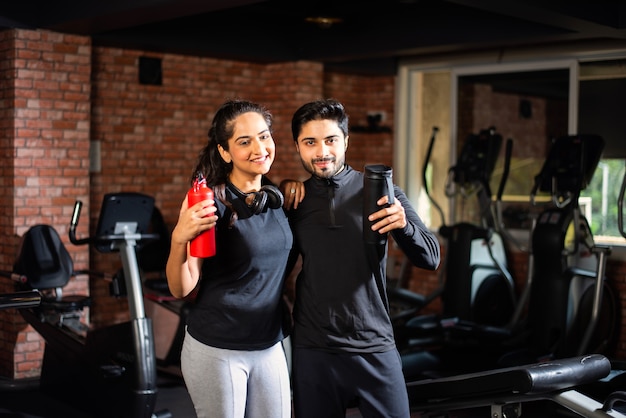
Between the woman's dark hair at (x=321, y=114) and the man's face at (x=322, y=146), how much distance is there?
1 cm

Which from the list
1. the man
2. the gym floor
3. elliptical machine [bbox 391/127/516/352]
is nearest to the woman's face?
the man

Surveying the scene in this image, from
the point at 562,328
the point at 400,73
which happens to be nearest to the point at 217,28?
the point at 400,73

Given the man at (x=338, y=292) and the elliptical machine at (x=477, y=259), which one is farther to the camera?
the elliptical machine at (x=477, y=259)

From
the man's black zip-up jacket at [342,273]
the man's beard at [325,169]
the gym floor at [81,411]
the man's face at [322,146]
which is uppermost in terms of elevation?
the man's face at [322,146]

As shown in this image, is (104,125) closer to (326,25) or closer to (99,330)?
(326,25)

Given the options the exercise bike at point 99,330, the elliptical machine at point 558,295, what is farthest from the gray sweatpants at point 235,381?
the elliptical machine at point 558,295

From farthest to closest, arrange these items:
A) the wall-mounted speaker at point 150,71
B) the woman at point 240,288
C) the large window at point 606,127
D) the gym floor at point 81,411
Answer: the wall-mounted speaker at point 150,71, the large window at point 606,127, the gym floor at point 81,411, the woman at point 240,288

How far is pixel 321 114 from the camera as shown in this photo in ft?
8.27

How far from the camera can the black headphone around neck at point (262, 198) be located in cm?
251

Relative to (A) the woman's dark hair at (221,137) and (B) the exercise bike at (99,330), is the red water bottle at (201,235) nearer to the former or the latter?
(A) the woman's dark hair at (221,137)

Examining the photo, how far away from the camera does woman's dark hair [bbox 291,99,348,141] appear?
253 cm

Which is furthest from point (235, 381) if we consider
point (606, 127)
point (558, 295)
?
point (606, 127)

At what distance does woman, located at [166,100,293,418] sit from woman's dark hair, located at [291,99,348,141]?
0.11 meters

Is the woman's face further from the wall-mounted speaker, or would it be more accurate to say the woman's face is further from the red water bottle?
the wall-mounted speaker
